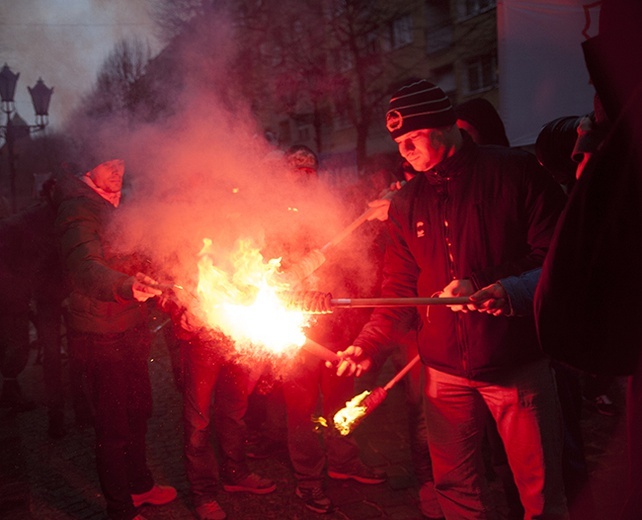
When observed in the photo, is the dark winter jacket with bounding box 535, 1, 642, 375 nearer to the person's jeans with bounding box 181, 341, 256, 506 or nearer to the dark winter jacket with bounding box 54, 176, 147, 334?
the dark winter jacket with bounding box 54, 176, 147, 334

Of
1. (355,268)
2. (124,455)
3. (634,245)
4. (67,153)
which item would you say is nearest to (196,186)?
(67,153)

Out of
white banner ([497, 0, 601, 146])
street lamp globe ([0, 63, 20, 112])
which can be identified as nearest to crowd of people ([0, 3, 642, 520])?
white banner ([497, 0, 601, 146])

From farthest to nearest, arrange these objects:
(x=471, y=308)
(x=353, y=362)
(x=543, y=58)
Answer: (x=543, y=58)
(x=353, y=362)
(x=471, y=308)

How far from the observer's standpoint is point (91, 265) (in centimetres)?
353

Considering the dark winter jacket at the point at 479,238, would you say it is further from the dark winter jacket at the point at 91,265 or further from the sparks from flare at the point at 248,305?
the dark winter jacket at the point at 91,265

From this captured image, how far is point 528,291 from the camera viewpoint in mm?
2432

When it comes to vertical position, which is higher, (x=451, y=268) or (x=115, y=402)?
(x=451, y=268)

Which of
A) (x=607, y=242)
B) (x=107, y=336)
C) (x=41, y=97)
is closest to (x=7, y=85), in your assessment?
(x=41, y=97)

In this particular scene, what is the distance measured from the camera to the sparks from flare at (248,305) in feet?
10.6

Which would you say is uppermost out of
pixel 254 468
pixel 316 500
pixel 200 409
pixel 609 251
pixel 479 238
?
pixel 609 251

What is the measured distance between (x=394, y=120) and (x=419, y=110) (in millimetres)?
138

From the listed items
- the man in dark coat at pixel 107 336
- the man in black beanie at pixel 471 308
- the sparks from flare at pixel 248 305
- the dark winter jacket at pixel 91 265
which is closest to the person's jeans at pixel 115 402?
the man in dark coat at pixel 107 336

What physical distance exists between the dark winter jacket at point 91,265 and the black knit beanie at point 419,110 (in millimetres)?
1849

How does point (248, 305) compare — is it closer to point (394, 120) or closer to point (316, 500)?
point (394, 120)
